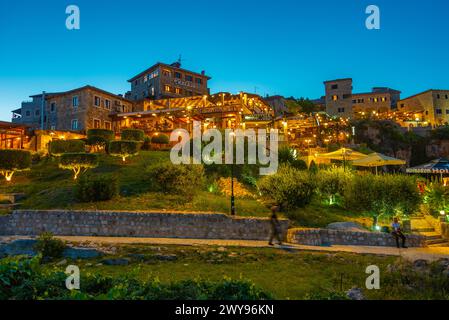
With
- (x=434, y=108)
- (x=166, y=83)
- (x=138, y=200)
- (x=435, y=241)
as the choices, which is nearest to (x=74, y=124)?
(x=166, y=83)

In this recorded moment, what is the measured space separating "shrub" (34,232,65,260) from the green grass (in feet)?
3.66

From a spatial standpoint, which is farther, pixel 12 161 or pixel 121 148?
pixel 121 148

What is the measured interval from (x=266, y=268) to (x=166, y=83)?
51.1 metres

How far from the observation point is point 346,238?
47.8 feet

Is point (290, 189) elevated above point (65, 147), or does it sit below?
below

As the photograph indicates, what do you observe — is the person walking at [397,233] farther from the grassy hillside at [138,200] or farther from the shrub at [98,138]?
the shrub at [98,138]

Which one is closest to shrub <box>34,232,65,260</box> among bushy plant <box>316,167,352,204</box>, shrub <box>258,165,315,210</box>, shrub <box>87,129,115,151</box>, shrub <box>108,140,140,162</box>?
shrub <box>258,165,315,210</box>

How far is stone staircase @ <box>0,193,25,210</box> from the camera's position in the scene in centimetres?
1829

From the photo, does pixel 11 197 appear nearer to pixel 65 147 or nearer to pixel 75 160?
pixel 75 160

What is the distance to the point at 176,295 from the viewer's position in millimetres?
5430

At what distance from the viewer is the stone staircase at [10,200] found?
60.0 ft

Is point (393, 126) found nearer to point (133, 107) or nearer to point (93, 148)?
point (133, 107)

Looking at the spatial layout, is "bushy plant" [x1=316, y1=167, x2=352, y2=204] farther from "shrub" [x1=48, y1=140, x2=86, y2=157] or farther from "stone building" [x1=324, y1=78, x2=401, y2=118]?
"stone building" [x1=324, y1=78, x2=401, y2=118]

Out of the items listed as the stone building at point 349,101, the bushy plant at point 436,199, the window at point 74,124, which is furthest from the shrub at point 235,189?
the stone building at point 349,101
